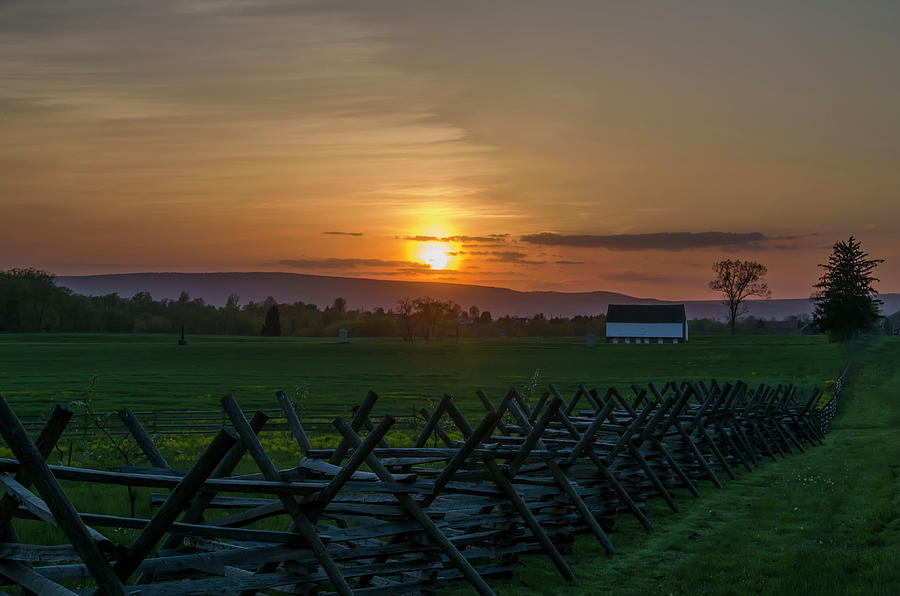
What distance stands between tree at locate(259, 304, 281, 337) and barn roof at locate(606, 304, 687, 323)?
65.3 meters

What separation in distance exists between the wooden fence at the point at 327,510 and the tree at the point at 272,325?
15559cm

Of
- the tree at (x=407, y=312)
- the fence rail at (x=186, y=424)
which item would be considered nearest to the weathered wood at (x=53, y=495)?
the fence rail at (x=186, y=424)

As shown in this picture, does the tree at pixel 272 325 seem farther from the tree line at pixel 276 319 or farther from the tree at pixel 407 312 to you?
the tree at pixel 407 312

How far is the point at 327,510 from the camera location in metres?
8.47

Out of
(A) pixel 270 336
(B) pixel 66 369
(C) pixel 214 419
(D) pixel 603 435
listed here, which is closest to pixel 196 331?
(A) pixel 270 336

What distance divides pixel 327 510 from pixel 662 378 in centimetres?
5750

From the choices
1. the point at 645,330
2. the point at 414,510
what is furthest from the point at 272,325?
the point at 414,510

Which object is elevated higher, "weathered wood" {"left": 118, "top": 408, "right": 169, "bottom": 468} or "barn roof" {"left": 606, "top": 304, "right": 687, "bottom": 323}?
"barn roof" {"left": 606, "top": 304, "right": 687, "bottom": 323}

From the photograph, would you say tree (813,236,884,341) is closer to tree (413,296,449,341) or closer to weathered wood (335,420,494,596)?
tree (413,296,449,341)

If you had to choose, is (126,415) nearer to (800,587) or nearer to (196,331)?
(800,587)

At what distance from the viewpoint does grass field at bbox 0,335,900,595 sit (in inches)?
409

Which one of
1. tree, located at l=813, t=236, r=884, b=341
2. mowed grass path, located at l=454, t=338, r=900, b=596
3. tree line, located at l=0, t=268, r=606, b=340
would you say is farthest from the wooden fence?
tree line, located at l=0, t=268, r=606, b=340

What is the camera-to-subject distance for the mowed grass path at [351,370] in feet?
164

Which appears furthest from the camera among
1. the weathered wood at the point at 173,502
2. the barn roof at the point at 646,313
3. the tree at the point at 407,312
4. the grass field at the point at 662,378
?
the tree at the point at 407,312
